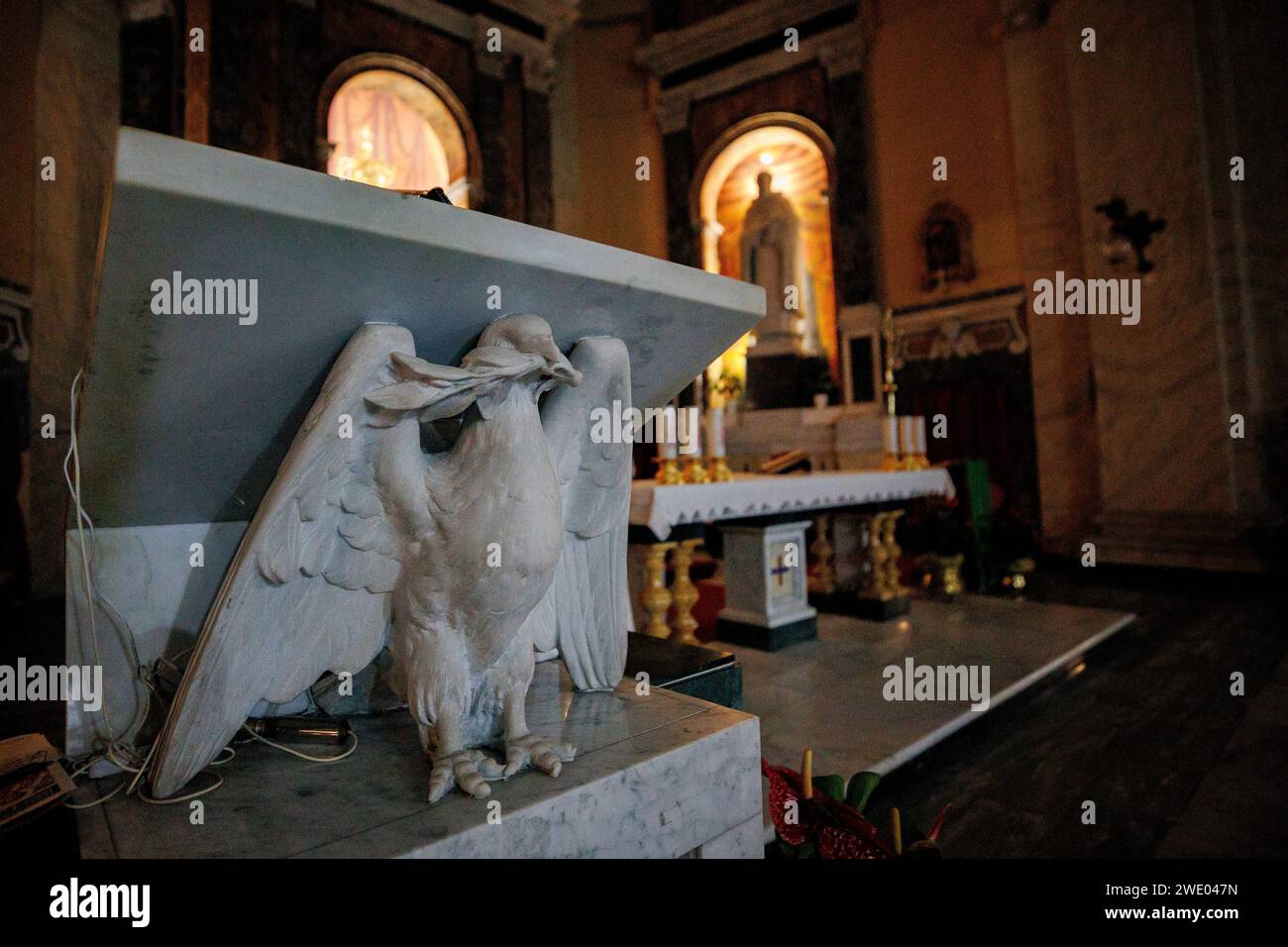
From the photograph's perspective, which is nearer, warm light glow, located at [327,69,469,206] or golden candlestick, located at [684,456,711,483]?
golden candlestick, located at [684,456,711,483]

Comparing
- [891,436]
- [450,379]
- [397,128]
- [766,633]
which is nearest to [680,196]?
[397,128]

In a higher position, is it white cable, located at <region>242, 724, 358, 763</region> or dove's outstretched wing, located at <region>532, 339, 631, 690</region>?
dove's outstretched wing, located at <region>532, 339, 631, 690</region>

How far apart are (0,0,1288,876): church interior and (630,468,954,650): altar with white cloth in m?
0.03

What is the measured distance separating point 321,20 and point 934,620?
8529 mm

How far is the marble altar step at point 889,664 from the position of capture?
240 centimetres

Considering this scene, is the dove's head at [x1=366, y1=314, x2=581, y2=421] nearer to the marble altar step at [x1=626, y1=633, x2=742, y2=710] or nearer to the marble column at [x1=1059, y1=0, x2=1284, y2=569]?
the marble altar step at [x1=626, y1=633, x2=742, y2=710]

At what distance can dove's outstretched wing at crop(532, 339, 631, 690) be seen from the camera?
47.1 inches

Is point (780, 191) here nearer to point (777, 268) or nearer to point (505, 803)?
point (777, 268)

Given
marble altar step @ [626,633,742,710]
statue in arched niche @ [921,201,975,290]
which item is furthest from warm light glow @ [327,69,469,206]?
marble altar step @ [626,633,742,710]

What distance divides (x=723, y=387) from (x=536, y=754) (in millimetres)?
6913

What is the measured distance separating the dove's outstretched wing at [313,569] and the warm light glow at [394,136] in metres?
7.96
